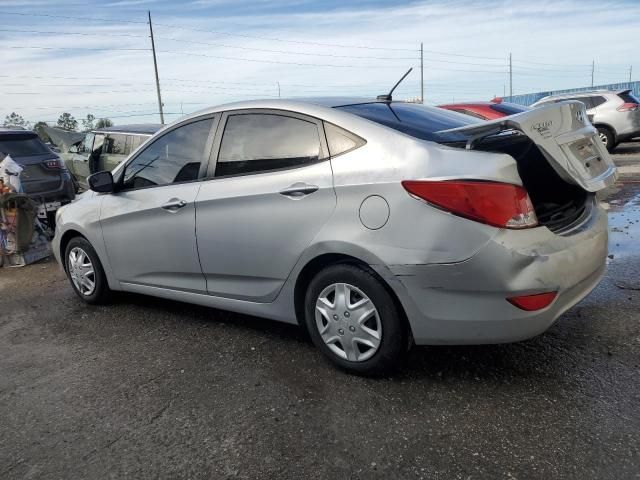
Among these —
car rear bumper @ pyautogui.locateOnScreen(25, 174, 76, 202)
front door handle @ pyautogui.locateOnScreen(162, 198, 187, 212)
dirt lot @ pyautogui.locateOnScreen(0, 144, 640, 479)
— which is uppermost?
front door handle @ pyautogui.locateOnScreen(162, 198, 187, 212)

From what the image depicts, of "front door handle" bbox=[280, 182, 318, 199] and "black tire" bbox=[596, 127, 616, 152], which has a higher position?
"front door handle" bbox=[280, 182, 318, 199]

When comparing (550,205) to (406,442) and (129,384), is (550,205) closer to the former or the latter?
(406,442)

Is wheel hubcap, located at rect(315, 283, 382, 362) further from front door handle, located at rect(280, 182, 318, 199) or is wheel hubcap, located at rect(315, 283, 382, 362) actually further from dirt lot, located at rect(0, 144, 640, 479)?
front door handle, located at rect(280, 182, 318, 199)

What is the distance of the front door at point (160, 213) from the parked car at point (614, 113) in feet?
37.3

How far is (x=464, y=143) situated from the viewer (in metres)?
3.02

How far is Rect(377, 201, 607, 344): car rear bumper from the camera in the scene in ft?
8.67

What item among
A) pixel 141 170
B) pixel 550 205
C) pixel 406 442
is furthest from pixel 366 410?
pixel 141 170

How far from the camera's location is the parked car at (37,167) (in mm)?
7910

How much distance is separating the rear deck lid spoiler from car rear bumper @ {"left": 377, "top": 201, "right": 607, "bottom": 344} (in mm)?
381

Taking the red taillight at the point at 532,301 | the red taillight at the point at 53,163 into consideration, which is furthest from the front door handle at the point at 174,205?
the red taillight at the point at 53,163

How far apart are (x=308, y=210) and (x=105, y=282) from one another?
2.44 meters

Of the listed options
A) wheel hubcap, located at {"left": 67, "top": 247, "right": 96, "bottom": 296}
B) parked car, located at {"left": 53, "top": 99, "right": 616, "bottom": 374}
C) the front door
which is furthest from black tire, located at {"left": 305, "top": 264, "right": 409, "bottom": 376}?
wheel hubcap, located at {"left": 67, "top": 247, "right": 96, "bottom": 296}

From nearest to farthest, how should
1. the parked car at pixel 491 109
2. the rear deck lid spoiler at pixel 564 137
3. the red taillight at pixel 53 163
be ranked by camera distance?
the rear deck lid spoiler at pixel 564 137 → the red taillight at pixel 53 163 → the parked car at pixel 491 109

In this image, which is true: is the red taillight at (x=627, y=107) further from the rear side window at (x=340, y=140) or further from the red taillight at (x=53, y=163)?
the rear side window at (x=340, y=140)
